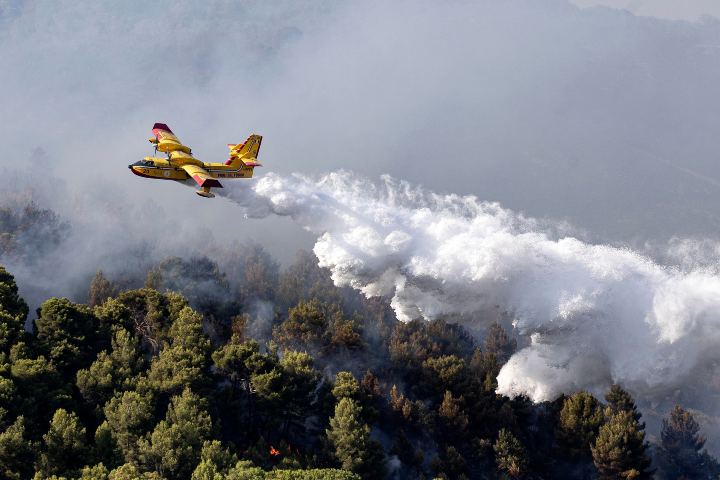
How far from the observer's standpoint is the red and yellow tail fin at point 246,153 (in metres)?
61.1

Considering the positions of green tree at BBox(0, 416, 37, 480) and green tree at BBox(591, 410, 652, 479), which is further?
green tree at BBox(591, 410, 652, 479)

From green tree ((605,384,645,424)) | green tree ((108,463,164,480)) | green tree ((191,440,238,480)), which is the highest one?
green tree ((605,384,645,424))

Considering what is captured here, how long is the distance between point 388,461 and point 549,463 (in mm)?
16916

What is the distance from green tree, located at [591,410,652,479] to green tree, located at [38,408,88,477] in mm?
40076

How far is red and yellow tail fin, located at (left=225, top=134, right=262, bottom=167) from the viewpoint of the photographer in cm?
6111

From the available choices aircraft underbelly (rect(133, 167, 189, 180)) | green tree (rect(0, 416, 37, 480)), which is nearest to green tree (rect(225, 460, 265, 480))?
green tree (rect(0, 416, 37, 480))

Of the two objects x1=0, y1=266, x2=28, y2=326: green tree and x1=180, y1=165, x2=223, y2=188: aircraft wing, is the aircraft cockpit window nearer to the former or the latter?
x1=180, y1=165, x2=223, y2=188: aircraft wing

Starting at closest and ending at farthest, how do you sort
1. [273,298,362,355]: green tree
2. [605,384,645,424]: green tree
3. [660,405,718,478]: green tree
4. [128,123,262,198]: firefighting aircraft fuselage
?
1. [128,123,262,198]: firefighting aircraft fuselage
2. [605,384,645,424]: green tree
3. [273,298,362,355]: green tree
4. [660,405,718,478]: green tree

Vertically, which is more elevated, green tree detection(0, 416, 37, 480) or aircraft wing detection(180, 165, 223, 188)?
aircraft wing detection(180, 165, 223, 188)

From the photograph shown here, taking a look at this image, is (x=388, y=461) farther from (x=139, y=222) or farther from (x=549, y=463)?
(x=139, y=222)

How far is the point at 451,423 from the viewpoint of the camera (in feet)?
212

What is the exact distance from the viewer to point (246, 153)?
62.4 m

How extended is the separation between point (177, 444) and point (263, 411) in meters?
11.7

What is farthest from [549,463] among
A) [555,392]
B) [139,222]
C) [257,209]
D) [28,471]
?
[139,222]
